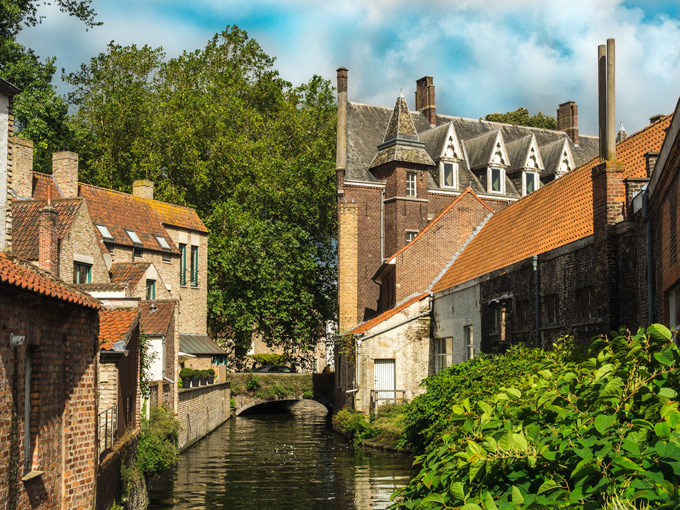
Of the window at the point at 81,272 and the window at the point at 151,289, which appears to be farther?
the window at the point at 151,289

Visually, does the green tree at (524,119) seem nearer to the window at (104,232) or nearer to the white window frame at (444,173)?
the white window frame at (444,173)

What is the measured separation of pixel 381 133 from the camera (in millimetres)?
46344

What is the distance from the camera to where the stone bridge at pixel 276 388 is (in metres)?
46.7

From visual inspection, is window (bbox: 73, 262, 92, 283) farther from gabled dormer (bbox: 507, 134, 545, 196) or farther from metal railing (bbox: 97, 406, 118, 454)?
gabled dormer (bbox: 507, 134, 545, 196)

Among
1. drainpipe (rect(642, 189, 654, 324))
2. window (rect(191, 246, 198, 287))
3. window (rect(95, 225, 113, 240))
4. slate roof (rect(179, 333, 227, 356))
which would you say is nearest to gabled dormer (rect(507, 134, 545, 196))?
window (rect(191, 246, 198, 287))

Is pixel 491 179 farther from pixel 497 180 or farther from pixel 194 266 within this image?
pixel 194 266

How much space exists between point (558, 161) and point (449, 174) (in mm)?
6600

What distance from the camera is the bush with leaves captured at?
468cm

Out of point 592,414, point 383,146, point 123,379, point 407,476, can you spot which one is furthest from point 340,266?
point 592,414

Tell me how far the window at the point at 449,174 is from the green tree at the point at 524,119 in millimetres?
15599

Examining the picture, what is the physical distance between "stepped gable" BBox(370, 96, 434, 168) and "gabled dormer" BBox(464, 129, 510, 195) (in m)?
4.25

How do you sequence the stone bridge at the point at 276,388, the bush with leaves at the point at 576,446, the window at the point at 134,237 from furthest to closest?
1. the stone bridge at the point at 276,388
2. the window at the point at 134,237
3. the bush with leaves at the point at 576,446

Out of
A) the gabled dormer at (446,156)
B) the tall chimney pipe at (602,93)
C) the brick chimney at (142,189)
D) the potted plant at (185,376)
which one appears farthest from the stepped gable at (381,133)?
the tall chimney pipe at (602,93)

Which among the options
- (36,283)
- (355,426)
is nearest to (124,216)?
(355,426)
